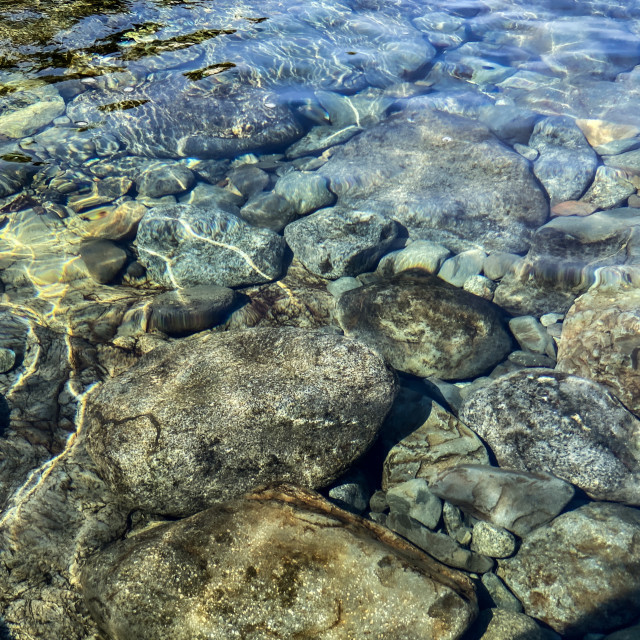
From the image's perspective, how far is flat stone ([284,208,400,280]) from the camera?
5824mm

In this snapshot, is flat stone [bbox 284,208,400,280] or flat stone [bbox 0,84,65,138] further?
flat stone [bbox 0,84,65,138]

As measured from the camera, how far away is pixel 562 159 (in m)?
7.28

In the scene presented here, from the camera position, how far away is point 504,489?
3.70 metres

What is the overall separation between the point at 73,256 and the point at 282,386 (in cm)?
367

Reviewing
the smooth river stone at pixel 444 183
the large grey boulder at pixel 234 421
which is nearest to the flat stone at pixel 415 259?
the smooth river stone at pixel 444 183

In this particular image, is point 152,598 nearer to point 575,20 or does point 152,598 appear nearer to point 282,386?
point 282,386

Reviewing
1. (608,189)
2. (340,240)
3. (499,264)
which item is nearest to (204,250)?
(340,240)

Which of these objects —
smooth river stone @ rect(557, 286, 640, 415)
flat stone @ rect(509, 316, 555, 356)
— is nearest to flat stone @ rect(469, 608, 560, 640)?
smooth river stone @ rect(557, 286, 640, 415)

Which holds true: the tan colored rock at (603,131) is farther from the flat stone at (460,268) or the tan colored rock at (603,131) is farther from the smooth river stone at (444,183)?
the flat stone at (460,268)

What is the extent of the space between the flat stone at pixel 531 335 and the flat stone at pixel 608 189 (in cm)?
278

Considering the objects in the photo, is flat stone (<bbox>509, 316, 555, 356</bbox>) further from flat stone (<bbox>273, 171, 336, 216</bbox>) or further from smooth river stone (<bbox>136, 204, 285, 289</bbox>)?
flat stone (<bbox>273, 171, 336, 216</bbox>)

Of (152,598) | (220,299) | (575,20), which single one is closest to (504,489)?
(152,598)

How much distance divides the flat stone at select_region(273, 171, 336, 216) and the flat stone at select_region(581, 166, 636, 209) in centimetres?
399

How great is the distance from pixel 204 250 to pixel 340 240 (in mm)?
1758
